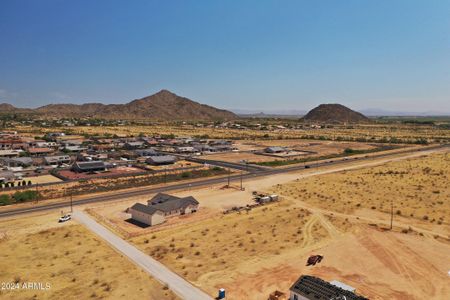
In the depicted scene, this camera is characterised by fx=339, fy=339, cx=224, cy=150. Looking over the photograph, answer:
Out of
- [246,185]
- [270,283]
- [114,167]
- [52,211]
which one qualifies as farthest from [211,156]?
[270,283]

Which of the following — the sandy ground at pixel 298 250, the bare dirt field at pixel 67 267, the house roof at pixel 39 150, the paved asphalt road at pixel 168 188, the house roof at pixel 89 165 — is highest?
the house roof at pixel 39 150

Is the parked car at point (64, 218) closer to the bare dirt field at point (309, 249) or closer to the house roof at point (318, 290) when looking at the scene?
the bare dirt field at point (309, 249)

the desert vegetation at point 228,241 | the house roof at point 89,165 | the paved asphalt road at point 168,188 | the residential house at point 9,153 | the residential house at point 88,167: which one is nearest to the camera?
the desert vegetation at point 228,241

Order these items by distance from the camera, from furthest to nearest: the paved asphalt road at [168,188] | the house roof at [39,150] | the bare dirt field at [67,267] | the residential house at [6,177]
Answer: the house roof at [39,150], the residential house at [6,177], the paved asphalt road at [168,188], the bare dirt field at [67,267]

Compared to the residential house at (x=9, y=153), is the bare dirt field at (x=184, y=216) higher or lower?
lower

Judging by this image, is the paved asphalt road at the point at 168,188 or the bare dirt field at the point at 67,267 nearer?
the bare dirt field at the point at 67,267

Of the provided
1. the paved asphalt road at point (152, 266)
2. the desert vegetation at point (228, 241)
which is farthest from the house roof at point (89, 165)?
the desert vegetation at point (228, 241)

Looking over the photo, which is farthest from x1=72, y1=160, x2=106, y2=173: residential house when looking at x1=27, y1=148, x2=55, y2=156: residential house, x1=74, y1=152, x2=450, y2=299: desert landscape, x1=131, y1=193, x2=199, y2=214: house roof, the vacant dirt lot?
the vacant dirt lot

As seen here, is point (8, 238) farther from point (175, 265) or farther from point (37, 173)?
point (37, 173)

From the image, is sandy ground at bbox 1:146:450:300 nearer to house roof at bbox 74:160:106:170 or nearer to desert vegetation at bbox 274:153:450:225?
desert vegetation at bbox 274:153:450:225
